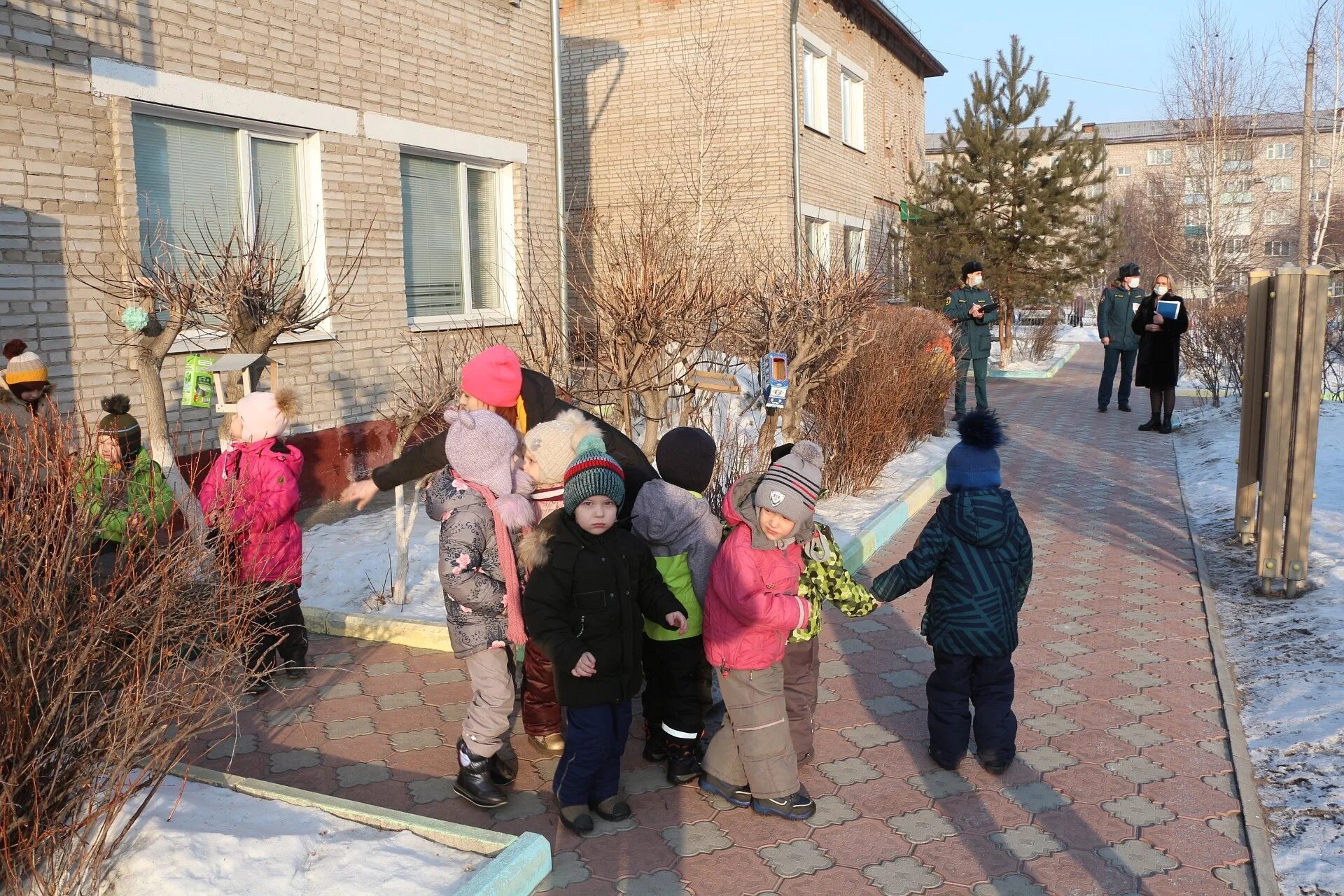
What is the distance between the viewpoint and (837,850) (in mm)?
3670

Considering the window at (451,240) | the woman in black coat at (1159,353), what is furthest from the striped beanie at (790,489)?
the woman in black coat at (1159,353)

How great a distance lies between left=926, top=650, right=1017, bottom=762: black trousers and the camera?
4211 mm

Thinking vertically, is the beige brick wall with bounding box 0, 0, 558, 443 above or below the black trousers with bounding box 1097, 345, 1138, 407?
above

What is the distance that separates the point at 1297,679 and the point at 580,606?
11.3 feet

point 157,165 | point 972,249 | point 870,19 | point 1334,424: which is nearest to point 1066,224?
point 972,249

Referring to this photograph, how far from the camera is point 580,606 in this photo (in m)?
3.71

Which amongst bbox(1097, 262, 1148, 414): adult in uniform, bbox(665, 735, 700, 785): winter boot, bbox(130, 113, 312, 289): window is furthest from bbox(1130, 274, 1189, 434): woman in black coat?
bbox(665, 735, 700, 785): winter boot

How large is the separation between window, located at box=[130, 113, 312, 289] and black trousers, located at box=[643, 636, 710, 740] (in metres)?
3.94

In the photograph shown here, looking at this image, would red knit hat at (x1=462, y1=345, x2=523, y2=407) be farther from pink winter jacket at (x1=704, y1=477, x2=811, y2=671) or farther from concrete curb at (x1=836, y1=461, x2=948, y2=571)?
concrete curb at (x1=836, y1=461, x2=948, y2=571)

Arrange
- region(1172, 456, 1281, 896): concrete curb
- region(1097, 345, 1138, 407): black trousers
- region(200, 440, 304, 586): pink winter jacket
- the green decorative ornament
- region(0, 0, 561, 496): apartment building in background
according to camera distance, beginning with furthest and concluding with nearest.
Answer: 1. region(1097, 345, 1138, 407): black trousers
2. region(0, 0, 561, 496): apartment building in background
3. the green decorative ornament
4. region(200, 440, 304, 586): pink winter jacket
5. region(1172, 456, 1281, 896): concrete curb

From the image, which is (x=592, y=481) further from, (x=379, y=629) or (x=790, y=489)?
(x=379, y=629)

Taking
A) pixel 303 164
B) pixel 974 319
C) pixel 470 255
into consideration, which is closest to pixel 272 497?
pixel 303 164

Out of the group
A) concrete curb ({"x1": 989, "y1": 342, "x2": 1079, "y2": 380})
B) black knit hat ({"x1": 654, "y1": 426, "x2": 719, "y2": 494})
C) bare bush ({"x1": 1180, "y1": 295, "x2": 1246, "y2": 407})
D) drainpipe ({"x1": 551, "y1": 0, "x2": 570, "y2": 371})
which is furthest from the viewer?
A: concrete curb ({"x1": 989, "y1": 342, "x2": 1079, "y2": 380})

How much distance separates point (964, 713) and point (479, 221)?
811cm
